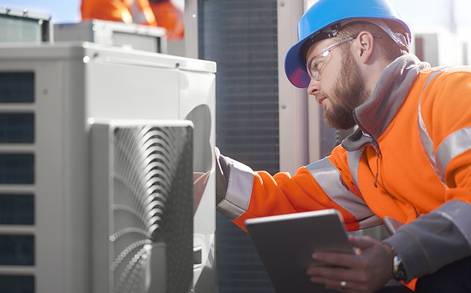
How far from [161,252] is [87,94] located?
48 cm

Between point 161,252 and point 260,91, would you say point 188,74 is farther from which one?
point 260,91

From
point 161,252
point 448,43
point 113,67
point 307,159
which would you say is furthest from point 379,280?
point 448,43

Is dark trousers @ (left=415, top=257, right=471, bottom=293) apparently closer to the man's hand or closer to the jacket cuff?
the man's hand

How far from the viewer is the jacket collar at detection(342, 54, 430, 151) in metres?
2.48

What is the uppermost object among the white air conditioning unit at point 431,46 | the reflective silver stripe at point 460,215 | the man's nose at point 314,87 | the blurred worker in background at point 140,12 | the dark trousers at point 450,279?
the blurred worker in background at point 140,12

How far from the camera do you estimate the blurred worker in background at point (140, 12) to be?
17.0ft

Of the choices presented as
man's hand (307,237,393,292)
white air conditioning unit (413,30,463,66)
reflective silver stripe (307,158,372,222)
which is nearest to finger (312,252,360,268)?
man's hand (307,237,393,292)

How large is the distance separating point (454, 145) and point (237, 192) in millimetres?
777

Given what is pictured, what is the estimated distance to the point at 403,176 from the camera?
2502 millimetres

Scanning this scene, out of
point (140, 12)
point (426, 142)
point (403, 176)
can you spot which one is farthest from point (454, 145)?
point (140, 12)

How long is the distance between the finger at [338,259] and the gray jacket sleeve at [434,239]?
146 millimetres

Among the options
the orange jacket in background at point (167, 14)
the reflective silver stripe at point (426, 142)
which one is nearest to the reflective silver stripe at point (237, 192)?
the reflective silver stripe at point (426, 142)

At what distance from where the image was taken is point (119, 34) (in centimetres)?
264

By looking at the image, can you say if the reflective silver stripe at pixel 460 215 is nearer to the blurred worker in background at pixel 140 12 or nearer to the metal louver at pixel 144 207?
the metal louver at pixel 144 207
